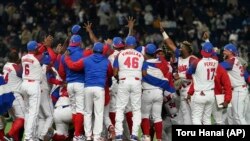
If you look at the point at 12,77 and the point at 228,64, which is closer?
the point at 12,77

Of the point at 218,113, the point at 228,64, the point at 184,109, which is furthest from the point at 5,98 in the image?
the point at 228,64

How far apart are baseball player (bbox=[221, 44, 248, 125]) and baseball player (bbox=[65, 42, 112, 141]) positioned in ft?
9.88

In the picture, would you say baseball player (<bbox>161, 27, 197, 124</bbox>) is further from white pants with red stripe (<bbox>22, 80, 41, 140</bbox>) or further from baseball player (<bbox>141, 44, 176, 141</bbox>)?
white pants with red stripe (<bbox>22, 80, 41, 140</bbox>)

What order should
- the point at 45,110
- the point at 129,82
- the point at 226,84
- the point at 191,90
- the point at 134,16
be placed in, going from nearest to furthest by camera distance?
the point at 129,82 < the point at 191,90 < the point at 226,84 < the point at 45,110 < the point at 134,16

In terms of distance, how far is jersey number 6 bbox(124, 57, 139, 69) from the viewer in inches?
631

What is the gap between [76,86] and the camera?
16.1 meters

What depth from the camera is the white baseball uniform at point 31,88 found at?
16.0m

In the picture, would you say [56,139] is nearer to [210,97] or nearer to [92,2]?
[210,97]

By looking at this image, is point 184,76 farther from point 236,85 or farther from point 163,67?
point 236,85

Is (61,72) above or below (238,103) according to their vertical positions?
above

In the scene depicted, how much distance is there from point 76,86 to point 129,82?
1159 mm

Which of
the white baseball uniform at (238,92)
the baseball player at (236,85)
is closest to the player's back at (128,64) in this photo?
the baseball player at (236,85)

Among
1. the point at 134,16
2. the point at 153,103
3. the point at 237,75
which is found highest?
the point at 134,16

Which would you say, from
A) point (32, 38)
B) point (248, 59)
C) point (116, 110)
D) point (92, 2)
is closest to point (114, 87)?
point (116, 110)
